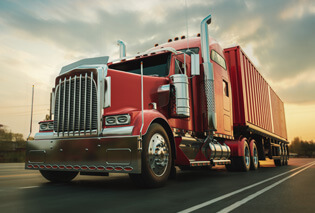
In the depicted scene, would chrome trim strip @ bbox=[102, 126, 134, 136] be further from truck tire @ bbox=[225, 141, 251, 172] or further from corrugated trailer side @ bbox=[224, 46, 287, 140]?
corrugated trailer side @ bbox=[224, 46, 287, 140]

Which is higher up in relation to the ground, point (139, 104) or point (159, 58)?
point (159, 58)

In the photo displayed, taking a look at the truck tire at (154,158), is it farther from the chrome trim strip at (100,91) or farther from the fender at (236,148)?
the fender at (236,148)

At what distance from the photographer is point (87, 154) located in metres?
5.03

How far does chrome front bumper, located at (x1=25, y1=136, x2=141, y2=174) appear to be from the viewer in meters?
4.71

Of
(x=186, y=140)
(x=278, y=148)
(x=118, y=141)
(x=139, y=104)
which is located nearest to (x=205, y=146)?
(x=186, y=140)

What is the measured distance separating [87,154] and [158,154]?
1253 millimetres

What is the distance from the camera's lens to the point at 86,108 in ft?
17.2

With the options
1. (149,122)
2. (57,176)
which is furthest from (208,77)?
(57,176)

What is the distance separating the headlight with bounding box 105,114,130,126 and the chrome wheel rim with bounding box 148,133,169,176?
60 cm

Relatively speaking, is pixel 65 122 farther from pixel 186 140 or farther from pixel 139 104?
pixel 186 140

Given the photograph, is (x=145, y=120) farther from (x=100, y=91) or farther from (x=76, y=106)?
(x=76, y=106)

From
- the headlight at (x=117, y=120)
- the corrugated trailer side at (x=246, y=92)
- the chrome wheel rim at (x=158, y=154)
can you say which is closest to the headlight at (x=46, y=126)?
the headlight at (x=117, y=120)

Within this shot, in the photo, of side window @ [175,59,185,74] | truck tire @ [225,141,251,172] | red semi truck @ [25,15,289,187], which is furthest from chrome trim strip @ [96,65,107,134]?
truck tire @ [225,141,251,172]

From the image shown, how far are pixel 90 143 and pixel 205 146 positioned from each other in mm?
3328
